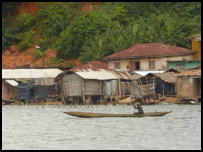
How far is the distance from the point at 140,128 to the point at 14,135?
663cm

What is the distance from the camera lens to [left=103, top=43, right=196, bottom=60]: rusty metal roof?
193 feet

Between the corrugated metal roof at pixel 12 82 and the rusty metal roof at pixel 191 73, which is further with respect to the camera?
the corrugated metal roof at pixel 12 82

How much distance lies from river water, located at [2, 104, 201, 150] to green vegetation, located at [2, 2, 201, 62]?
25.1 meters

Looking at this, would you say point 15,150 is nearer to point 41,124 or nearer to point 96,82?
point 41,124

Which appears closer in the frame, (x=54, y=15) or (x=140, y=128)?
(x=140, y=128)

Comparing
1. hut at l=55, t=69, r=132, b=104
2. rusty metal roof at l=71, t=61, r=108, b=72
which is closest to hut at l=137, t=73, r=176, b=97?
hut at l=55, t=69, r=132, b=104

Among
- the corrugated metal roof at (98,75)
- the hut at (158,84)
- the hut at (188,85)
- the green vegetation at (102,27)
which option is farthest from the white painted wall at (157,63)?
the hut at (188,85)

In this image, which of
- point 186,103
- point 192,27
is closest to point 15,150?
point 186,103

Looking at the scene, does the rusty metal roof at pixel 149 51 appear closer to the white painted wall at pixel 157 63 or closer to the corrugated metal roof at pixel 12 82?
the white painted wall at pixel 157 63

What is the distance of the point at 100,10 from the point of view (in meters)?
74.4

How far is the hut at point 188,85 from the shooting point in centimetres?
4838

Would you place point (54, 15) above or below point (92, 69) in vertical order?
above

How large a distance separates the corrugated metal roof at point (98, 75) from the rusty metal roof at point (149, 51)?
4556mm

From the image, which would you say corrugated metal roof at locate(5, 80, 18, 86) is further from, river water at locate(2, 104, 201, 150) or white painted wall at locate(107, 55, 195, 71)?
river water at locate(2, 104, 201, 150)
